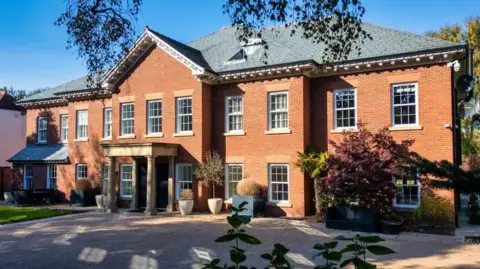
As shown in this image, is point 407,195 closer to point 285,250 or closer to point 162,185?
point 162,185

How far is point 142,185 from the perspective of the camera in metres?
22.1

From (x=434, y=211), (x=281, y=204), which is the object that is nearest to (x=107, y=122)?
(x=281, y=204)

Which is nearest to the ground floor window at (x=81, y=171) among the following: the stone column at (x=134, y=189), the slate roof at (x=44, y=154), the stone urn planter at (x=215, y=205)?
the slate roof at (x=44, y=154)

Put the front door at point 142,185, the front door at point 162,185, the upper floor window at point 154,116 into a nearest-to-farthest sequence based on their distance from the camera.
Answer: the front door at point 162,185, the upper floor window at point 154,116, the front door at point 142,185

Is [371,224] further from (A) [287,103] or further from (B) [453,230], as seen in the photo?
(A) [287,103]

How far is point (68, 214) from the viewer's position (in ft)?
65.1

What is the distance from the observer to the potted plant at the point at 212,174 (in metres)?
19.0

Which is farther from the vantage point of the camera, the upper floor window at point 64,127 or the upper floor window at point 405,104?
the upper floor window at point 64,127

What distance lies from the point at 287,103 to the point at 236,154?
348 cm

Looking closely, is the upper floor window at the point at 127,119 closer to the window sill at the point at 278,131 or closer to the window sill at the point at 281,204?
the window sill at the point at 278,131

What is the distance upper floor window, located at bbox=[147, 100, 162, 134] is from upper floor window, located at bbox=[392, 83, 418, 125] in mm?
11474

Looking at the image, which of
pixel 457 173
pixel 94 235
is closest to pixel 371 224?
pixel 94 235

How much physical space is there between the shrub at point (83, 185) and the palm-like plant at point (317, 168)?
496 inches

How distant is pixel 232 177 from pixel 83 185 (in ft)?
30.0
